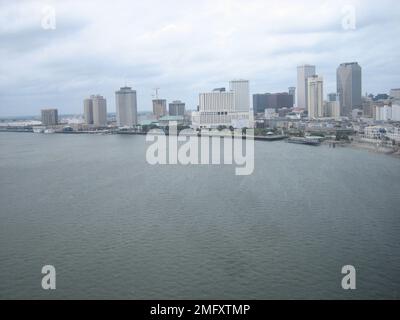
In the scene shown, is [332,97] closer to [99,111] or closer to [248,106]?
Result: [248,106]

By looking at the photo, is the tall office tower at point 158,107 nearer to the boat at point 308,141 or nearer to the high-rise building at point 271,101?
the high-rise building at point 271,101

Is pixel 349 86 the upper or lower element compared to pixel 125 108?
upper

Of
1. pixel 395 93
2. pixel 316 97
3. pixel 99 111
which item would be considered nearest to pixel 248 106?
pixel 316 97

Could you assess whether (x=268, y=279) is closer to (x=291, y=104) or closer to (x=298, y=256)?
(x=298, y=256)

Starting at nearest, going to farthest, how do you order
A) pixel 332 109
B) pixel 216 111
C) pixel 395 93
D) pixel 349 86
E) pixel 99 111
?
pixel 216 111 < pixel 332 109 < pixel 99 111 < pixel 349 86 < pixel 395 93

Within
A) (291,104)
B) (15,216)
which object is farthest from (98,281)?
(291,104)

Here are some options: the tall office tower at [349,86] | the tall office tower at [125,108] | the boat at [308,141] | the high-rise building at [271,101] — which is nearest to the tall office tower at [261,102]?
the high-rise building at [271,101]

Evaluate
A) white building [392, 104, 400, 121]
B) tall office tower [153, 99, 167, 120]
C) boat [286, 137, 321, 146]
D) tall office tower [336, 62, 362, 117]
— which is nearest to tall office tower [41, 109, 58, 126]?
tall office tower [153, 99, 167, 120]

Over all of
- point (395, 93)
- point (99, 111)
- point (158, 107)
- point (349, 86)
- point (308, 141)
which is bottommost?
point (308, 141)
